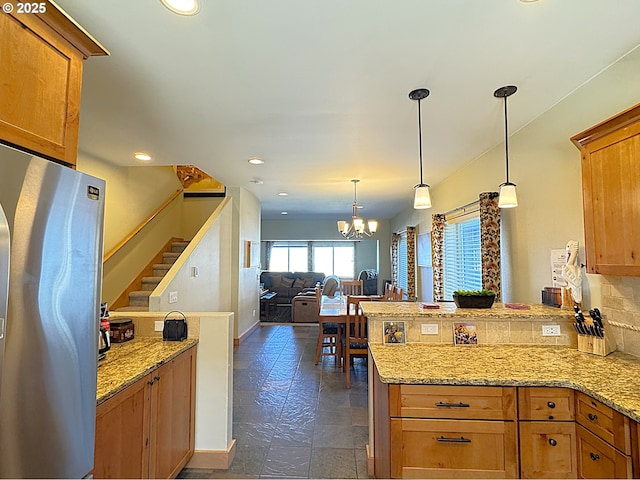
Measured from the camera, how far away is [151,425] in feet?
5.89

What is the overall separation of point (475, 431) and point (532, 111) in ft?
7.61

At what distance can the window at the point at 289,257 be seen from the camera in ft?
37.2

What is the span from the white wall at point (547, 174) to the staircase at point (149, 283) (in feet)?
14.0

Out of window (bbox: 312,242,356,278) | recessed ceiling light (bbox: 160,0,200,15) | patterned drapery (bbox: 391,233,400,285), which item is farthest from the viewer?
window (bbox: 312,242,356,278)

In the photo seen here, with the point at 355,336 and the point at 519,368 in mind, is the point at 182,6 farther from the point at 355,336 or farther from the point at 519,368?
the point at 355,336

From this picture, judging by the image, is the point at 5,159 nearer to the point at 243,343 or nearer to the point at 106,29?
the point at 106,29

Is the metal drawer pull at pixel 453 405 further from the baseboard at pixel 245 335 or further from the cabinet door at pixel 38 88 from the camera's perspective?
the baseboard at pixel 245 335

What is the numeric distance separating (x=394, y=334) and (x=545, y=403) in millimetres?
879

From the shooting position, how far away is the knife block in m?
1.96

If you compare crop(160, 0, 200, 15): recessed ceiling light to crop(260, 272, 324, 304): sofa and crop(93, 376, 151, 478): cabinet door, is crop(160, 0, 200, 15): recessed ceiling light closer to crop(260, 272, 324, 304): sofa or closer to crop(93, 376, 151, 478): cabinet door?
crop(93, 376, 151, 478): cabinet door

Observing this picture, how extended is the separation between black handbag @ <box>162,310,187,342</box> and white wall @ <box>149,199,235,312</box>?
1.09 m

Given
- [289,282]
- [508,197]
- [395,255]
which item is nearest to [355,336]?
[508,197]

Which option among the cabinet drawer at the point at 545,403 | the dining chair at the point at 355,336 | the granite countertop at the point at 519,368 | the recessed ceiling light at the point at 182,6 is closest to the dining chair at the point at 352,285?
the dining chair at the point at 355,336

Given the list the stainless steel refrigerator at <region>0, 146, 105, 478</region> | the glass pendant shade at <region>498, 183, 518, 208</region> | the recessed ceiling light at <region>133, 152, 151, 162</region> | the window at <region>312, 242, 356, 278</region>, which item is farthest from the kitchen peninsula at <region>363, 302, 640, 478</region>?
the window at <region>312, 242, 356, 278</region>
